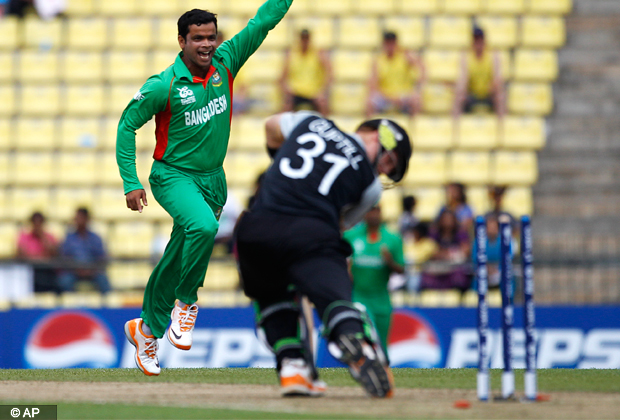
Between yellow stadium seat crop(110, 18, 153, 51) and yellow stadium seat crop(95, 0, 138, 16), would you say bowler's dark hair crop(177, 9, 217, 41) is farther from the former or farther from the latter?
yellow stadium seat crop(95, 0, 138, 16)

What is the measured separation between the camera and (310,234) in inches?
227

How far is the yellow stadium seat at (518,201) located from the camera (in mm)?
14562

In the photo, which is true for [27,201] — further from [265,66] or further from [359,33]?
[359,33]

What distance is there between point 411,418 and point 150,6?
43.5 ft

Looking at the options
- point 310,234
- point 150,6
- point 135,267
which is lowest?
point 135,267

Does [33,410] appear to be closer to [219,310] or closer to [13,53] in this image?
[219,310]

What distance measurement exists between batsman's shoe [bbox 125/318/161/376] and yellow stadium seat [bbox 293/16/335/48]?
973cm

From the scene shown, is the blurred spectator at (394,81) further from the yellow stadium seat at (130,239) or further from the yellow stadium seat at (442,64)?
the yellow stadium seat at (130,239)

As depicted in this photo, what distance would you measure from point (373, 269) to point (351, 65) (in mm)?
6038

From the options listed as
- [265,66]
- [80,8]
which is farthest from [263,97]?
[80,8]

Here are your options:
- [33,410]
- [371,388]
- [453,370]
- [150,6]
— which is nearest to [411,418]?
[371,388]

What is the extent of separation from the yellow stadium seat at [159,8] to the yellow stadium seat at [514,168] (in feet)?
19.0

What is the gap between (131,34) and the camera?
1702 cm

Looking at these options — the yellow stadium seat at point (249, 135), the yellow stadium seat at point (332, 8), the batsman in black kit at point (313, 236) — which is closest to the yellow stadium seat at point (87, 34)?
the yellow stadium seat at point (249, 135)
